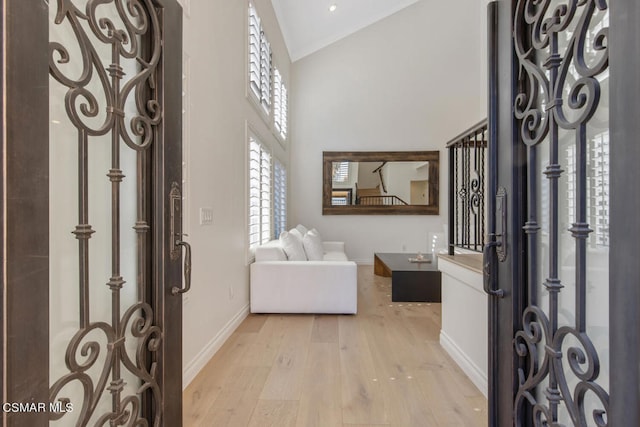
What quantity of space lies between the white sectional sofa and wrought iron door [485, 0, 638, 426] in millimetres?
2097

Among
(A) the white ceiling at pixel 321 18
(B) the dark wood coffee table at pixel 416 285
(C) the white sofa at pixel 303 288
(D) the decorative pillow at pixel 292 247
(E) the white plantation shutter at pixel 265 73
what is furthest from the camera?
(A) the white ceiling at pixel 321 18

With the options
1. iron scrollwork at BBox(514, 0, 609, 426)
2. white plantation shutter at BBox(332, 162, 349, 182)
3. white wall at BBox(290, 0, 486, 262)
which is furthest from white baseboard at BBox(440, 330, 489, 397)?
white plantation shutter at BBox(332, 162, 349, 182)

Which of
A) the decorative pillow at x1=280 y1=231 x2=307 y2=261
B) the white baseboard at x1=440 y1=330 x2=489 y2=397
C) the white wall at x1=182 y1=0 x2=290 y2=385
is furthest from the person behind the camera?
the decorative pillow at x1=280 y1=231 x2=307 y2=261

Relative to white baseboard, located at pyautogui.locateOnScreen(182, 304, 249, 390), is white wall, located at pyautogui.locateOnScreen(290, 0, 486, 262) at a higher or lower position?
higher

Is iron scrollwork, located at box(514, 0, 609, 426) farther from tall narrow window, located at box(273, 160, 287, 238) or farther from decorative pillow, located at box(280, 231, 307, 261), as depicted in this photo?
tall narrow window, located at box(273, 160, 287, 238)

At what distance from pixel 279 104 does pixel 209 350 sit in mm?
4168

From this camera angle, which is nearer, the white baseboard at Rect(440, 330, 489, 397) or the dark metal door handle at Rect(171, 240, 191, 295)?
the dark metal door handle at Rect(171, 240, 191, 295)

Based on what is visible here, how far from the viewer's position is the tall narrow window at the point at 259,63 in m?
3.53

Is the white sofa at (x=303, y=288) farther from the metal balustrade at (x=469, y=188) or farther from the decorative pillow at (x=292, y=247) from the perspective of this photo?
the metal balustrade at (x=469, y=188)

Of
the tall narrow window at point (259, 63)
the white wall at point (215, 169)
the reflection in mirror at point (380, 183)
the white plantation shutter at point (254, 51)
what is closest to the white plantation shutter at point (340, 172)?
the reflection in mirror at point (380, 183)

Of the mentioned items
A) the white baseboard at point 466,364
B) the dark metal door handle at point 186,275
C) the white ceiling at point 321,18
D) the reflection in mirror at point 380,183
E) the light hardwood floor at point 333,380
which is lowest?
the light hardwood floor at point 333,380

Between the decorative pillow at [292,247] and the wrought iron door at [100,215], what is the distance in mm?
2301

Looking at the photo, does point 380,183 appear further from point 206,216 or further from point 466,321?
point 206,216

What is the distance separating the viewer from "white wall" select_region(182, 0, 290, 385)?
2.10 m
